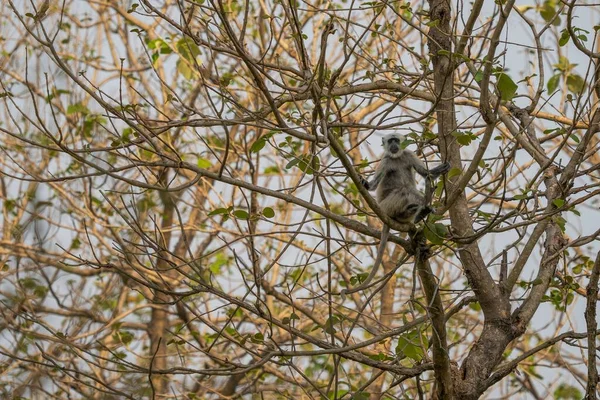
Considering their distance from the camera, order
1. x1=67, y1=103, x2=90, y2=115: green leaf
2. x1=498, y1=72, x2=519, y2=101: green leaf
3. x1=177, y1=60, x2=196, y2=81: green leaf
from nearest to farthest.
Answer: x1=498, y1=72, x2=519, y2=101: green leaf, x1=177, y1=60, x2=196, y2=81: green leaf, x1=67, y1=103, x2=90, y2=115: green leaf

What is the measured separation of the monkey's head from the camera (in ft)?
23.2

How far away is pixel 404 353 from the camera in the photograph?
18.4 ft

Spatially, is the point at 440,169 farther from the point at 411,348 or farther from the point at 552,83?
the point at 552,83

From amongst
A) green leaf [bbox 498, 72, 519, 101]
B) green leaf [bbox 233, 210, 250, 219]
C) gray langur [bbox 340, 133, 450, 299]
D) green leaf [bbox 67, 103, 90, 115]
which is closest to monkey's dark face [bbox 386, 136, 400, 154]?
gray langur [bbox 340, 133, 450, 299]

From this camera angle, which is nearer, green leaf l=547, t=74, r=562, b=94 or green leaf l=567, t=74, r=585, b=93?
green leaf l=547, t=74, r=562, b=94

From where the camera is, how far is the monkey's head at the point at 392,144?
706 cm

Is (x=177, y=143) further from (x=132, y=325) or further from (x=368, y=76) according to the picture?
(x=368, y=76)

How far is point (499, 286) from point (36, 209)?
26.2 ft

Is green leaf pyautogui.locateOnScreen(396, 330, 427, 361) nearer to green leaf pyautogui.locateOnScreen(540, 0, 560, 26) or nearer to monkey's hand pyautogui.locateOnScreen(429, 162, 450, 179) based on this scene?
monkey's hand pyautogui.locateOnScreen(429, 162, 450, 179)

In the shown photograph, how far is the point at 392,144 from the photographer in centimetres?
708

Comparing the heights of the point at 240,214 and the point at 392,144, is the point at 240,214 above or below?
below

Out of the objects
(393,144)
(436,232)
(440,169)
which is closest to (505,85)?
(436,232)

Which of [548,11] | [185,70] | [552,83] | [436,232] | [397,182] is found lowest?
[436,232]

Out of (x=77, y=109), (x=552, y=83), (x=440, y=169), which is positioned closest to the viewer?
(x=440, y=169)
